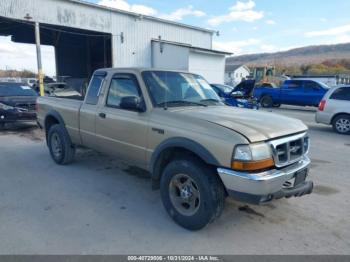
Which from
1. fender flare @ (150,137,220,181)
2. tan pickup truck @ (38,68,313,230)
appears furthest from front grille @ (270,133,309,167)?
fender flare @ (150,137,220,181)

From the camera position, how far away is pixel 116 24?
21.4 metres

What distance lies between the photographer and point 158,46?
2439 cm

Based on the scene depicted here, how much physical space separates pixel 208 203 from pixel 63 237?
172cm

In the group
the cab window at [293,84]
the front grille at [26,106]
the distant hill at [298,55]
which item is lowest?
the front grille at [26,106]

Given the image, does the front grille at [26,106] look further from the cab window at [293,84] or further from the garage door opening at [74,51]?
the garage door opening at [74,51]

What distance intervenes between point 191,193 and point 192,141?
670mm

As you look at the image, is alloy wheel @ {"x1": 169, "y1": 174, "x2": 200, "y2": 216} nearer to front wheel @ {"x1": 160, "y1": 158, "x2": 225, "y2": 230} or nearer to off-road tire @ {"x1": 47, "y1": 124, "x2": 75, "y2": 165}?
front wheel @ {"x1": 160, "y1": 158, "x2": 225, "y2": 230}

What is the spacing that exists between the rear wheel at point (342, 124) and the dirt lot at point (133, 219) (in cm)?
472

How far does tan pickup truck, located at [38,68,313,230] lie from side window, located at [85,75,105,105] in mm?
18

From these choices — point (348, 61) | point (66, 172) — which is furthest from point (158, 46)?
point (348, 61)

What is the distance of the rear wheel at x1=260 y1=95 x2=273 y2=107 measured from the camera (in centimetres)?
1891

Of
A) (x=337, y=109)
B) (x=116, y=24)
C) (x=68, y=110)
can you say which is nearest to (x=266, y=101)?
(x=337, y=109)

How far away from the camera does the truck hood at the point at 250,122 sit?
125 inches

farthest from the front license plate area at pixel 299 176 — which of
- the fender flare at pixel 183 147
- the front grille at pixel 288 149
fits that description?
the fender flare at pixel 183 147
